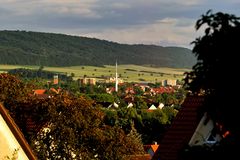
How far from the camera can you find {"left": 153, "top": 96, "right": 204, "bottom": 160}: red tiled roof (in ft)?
49.9

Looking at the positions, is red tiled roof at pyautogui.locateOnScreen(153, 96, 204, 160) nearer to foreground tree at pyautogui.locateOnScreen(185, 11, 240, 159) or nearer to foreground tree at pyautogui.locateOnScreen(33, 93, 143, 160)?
foreground tree at pyautogui.locateOnScreen(185, 11, 240, 159)

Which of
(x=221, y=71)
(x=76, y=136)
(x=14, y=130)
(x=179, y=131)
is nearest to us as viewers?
(x=221, y=71)

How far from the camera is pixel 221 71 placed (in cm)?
838

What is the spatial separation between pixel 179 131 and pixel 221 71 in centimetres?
722

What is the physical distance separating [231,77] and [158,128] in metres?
94.9

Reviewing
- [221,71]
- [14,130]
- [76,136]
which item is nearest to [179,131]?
[14,130]

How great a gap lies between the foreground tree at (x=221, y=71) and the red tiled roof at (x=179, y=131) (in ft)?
21.0

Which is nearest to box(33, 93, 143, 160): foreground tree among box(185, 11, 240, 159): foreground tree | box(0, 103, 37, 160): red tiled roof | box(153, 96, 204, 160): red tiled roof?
box(0, 103, 37, 160): red tiled roof

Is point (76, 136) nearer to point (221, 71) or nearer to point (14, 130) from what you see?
point (14, 130)

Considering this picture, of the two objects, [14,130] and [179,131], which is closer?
[179,131]

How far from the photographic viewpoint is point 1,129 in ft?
56.4

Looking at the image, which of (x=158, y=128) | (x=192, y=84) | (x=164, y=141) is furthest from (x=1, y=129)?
(x=158, y=128)

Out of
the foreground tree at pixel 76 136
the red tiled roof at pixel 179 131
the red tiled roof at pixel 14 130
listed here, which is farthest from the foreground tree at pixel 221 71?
the foreground tree at pixel 76 136

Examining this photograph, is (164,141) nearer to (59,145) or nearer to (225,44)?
(225,44)
